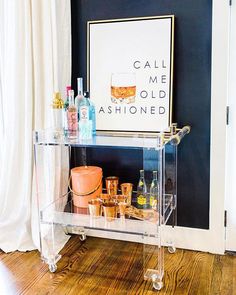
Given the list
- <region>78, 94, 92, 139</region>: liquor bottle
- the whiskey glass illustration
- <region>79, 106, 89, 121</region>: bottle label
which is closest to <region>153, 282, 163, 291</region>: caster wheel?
<region>78, 94, 92, 139</region>: liquor bottle

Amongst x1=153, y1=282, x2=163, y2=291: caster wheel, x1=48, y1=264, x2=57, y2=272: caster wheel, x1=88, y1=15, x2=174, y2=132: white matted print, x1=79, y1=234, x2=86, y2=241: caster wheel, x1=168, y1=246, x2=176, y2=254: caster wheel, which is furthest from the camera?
x1=79, y1=234, x2=86, y2=241: caster wheel

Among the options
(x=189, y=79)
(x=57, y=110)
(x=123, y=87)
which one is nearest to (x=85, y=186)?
(x=57, y=110)

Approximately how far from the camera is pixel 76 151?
9.77 ft

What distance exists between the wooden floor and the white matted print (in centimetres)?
92

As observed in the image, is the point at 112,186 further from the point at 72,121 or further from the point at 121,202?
the point at 72,121

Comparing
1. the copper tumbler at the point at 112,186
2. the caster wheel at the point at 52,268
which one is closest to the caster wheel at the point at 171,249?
the copper tumbler at the point at 112,186

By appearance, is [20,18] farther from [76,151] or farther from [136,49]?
[76,151]

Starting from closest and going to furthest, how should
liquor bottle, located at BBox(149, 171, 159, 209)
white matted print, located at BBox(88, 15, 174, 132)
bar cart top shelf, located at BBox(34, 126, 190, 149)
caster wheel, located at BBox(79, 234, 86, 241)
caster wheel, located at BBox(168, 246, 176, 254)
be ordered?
bar cart top shelf, located at BBox(34, 126, 190, 149), liquor bottle, located at BBox(149, 171, 159, 209), white matted print, located at BBox(88, 15, 174, 132), caster wheel, located at BBox(168, 246, 176, 254), caster wheel, located at BBox(79, 234, 86, 241)

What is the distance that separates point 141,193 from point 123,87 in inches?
30.3

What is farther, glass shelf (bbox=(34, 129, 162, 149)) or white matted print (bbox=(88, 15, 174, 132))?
white matted print (bbox=(88, 15, 174, 132))

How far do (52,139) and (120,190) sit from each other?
0.66 metres

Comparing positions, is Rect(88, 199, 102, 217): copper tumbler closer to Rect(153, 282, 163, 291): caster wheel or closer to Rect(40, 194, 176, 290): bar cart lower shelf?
Rect(40, 194, 176, 290): bar cart lower shelf

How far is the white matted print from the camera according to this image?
8.57ft

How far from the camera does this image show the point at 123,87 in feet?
8.95
